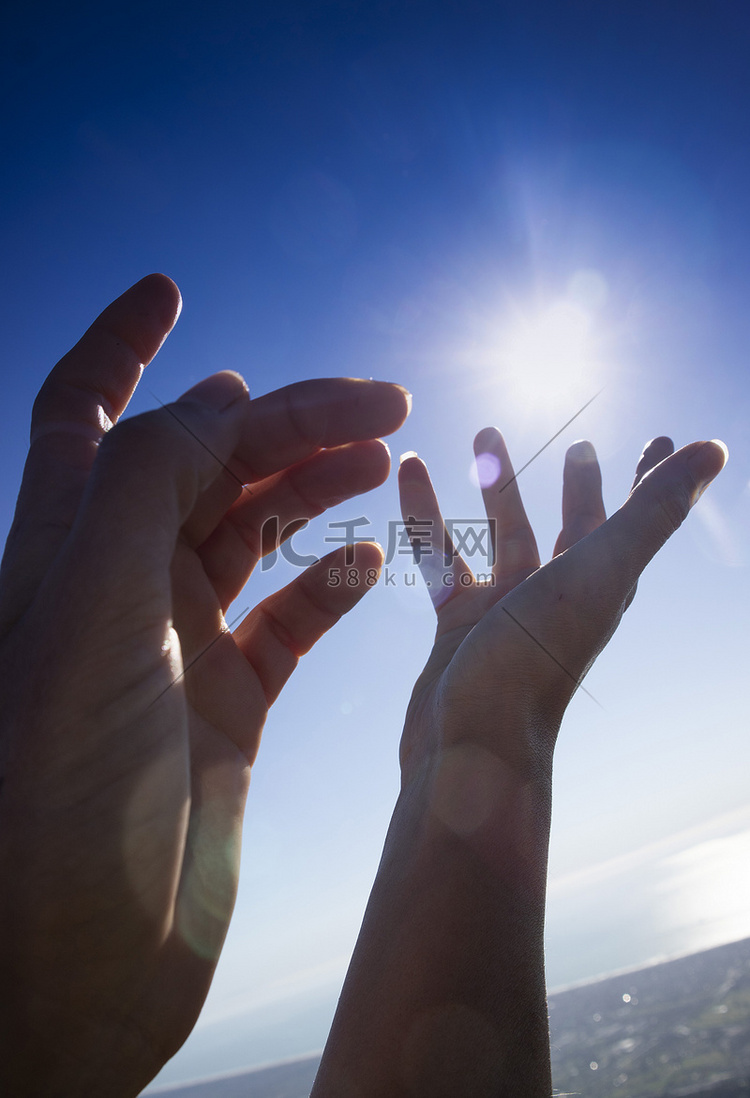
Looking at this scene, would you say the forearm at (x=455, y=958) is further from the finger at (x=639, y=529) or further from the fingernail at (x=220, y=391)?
the fingernail at (x=220, y=391)

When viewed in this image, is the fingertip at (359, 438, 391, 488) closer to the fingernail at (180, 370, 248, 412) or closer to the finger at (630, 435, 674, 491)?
the fingernail at (180, 370, 248, 412)

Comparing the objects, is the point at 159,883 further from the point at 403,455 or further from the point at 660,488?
the point at 403,455

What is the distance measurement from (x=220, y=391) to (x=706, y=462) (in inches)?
92.0

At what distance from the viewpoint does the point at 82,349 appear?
2.33 metres

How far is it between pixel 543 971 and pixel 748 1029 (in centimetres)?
6981

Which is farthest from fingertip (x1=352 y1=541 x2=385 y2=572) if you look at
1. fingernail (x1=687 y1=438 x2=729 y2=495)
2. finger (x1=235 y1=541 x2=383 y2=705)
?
fingernail (x1=687 y1=438 x2=729 y2=495)

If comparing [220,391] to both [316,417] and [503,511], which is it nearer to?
[316,417]

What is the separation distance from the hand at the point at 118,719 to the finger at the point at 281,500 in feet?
0.89

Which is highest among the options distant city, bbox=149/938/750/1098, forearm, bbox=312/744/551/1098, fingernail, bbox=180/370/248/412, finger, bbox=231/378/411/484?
finger, bbox=231/378/411/484

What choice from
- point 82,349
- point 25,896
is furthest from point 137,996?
point 82,349

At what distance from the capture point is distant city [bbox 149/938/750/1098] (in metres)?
43.7

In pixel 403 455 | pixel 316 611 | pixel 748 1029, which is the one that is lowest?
pixel 748 1029

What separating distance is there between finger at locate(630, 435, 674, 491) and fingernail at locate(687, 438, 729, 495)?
1.86 feet

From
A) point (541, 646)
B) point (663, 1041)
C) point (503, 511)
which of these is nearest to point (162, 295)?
point (541, 646)
